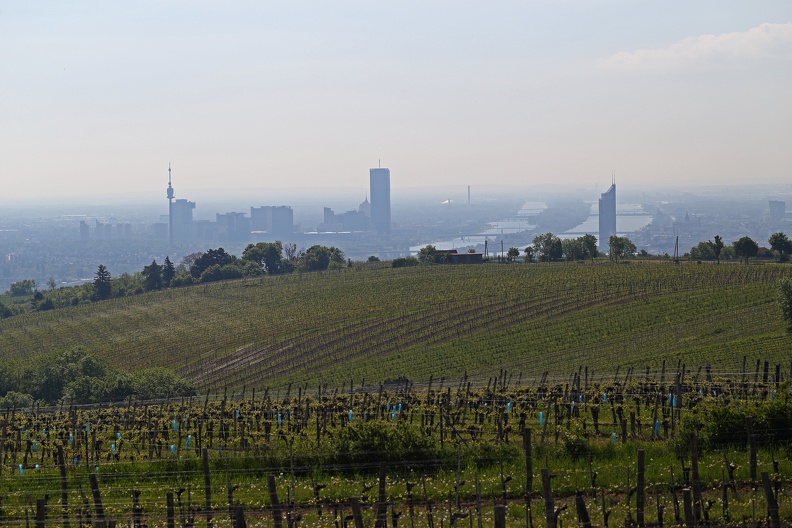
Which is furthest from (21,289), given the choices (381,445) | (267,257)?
(381,445)

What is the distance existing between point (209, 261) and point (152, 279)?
8.96 metres

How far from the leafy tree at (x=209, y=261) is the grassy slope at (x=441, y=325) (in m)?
16.3

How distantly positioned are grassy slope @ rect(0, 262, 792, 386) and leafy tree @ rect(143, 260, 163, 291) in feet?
34.3

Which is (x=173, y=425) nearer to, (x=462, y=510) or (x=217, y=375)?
(x=462, y=510)

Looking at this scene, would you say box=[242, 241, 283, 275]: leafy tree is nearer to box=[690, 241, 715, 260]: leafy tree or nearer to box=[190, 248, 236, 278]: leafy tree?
box=[190, 248, 236, 278]: leafy tree

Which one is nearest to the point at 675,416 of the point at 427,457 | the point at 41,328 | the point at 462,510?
the point at 427,457

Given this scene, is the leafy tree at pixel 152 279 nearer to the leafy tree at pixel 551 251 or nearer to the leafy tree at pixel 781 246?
the leafy tree at pixel 551 251

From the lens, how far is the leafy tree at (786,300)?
40.7 meters

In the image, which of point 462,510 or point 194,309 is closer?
point 462,510

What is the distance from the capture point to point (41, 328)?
244 feet

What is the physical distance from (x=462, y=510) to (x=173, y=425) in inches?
393

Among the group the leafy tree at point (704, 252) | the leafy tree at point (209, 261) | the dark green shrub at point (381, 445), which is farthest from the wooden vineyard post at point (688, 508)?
the leafy tree at point (209, 261)

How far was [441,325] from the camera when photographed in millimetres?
54875

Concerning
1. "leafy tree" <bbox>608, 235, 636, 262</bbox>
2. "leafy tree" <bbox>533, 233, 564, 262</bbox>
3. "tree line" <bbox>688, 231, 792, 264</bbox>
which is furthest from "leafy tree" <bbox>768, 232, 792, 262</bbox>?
"leafy tree" <bbox>533, 233, 564, 262</bbox>
